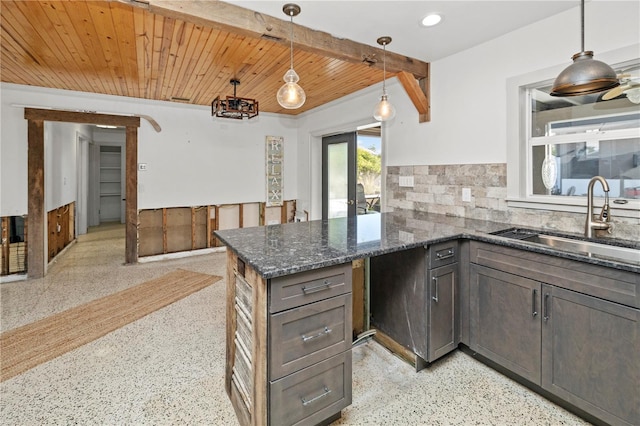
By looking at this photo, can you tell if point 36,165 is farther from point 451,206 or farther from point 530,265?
point 530,265

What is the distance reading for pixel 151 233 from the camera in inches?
202

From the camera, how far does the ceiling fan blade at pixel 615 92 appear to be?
2.09 metres

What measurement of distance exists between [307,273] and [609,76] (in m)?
1.77

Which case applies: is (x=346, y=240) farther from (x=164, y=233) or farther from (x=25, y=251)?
(x=25, y=251)

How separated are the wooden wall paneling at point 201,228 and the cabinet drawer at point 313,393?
4472 millimetres

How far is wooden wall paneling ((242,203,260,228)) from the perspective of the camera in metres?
5.93

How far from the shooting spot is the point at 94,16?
7.91 ft

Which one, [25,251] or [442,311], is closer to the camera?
[442,311]

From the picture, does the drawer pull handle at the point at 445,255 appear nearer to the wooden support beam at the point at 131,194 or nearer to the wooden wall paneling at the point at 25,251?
the wooden support beam at the point at 131,194

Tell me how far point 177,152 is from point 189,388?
161 inches

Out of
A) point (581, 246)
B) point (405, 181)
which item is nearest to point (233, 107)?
point (405, 181)

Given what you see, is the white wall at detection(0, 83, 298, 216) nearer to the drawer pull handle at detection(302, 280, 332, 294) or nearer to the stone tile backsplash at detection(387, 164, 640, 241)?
the stone tile backsplash at detection(387, 164, 640, 241)

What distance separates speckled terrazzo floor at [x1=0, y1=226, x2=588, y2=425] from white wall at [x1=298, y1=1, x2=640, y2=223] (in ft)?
6.19

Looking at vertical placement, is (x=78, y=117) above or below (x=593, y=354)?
above
